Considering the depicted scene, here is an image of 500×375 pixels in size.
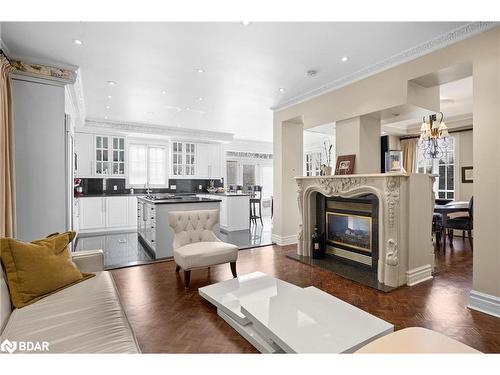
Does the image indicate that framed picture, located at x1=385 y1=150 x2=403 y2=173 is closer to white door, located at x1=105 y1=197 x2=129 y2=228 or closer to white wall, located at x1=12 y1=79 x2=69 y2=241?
white wall, located at x1=12 y1=79 x2=69 y2=241

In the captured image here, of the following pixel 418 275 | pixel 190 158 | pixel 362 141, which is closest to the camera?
pixel 418 275

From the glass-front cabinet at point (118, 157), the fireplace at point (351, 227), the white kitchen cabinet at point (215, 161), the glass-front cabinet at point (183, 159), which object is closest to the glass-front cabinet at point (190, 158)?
the glass-front cabinet at point (183, 159)

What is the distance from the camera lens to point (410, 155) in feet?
23.6

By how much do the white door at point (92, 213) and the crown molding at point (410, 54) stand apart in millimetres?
5354

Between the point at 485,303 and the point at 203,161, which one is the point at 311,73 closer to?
the point at 485,303

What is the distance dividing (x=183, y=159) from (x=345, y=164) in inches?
209

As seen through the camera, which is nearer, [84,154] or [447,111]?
[447,111]

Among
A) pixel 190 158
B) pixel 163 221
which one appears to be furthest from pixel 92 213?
pixel 163 221

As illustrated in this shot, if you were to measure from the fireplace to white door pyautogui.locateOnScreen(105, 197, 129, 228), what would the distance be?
4959mm

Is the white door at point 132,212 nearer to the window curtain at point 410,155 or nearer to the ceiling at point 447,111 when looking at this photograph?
the ceiling at point 447,111

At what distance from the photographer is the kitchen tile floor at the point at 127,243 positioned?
14.1 ft

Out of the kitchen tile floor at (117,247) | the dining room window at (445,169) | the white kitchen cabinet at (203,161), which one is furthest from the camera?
the white kitchen cabinet at (203,161)
